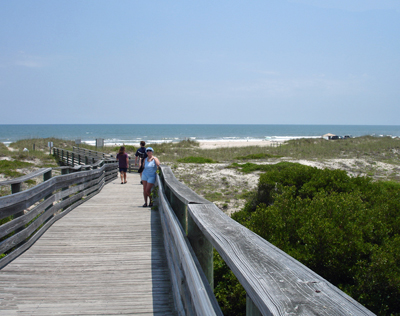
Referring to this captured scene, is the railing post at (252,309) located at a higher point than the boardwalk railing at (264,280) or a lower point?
lower

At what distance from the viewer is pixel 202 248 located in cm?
303

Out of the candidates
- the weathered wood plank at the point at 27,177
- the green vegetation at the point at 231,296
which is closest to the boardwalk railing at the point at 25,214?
the weathered wood plank at the point at 27,177

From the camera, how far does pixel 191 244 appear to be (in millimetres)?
3164

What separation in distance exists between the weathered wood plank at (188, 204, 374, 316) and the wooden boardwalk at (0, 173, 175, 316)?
203 centimetres

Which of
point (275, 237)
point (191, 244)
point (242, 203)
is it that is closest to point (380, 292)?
point (275, 237)

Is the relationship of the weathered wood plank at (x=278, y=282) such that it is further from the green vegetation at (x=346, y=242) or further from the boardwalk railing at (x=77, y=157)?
the boardwalk railing at (x=77, y=157)

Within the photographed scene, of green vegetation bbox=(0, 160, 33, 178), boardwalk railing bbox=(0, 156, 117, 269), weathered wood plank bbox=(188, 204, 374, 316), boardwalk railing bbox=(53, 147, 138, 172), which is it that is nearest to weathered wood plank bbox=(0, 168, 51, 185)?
boardwalk railing bbox=(0, 156, 117, 269)

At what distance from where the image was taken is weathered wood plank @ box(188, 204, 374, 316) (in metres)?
1.19

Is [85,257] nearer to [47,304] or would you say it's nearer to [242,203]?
[47,304]

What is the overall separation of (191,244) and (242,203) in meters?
9.83

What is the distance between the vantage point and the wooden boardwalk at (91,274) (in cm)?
360

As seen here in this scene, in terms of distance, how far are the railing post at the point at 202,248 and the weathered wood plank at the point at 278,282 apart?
810 millimetres

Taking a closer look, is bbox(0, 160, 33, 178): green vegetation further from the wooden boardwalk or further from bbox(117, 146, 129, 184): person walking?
the wooden boardwalk

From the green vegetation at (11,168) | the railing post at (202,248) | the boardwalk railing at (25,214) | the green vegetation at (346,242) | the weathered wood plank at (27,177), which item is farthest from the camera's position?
the green vegetation at (11,168)
